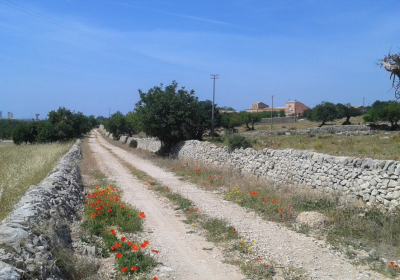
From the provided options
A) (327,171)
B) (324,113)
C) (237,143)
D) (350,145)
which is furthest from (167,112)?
(324,113)

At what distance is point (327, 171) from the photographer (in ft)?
31.7

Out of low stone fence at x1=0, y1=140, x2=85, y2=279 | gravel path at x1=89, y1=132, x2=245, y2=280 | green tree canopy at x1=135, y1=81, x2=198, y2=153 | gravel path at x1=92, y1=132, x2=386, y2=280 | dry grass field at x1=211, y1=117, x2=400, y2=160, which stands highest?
green tree canopy at x1=135, y1=81, x2=198, y2=153

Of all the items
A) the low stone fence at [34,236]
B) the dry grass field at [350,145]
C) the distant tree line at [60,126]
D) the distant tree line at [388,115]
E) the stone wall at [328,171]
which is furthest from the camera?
the distant tree line at [388,115]

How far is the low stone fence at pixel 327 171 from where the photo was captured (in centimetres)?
752

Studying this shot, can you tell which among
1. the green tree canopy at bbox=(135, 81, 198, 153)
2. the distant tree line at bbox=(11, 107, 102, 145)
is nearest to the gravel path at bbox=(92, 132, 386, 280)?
the green tree canopy at bbox=(135, 81, 198, 153)

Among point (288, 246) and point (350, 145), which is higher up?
point (350, 145)

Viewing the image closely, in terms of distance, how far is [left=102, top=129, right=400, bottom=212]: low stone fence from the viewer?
24.7 ft

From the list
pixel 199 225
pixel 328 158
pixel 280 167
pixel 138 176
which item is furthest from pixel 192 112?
pixel 199 225

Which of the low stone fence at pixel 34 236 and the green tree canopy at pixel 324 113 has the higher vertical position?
the green tree canopy at pixel 324 113

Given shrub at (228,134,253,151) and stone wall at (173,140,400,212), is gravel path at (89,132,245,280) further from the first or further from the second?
shrub at (228,134,253,151)

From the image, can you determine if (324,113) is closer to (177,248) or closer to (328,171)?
(328,171)

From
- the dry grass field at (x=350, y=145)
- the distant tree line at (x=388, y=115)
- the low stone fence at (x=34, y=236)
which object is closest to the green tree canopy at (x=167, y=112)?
the dry grass field at (x=350, y=145)

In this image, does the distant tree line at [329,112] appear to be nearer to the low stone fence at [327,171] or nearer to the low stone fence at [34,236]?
the low stone fence at [327,171]

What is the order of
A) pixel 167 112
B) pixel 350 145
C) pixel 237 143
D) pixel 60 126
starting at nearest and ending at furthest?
pixel 237 143 → pixel 350 145 → pixel 167 112 → pixel 60 126
